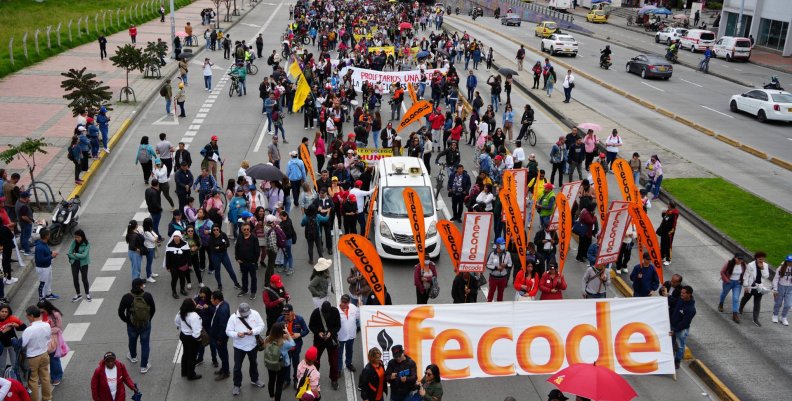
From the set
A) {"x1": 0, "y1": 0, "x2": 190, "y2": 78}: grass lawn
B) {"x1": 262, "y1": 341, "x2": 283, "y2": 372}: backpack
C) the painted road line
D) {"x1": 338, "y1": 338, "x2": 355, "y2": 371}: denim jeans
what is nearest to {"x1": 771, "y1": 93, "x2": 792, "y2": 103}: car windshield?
{"x1": 338, "y1": 338, "x2": 355, "y2": 371}: denim jeans

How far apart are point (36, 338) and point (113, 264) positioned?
19.2 ft

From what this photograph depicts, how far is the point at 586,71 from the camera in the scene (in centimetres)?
4678

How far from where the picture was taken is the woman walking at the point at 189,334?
1163cm

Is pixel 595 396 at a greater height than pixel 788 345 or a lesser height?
greater

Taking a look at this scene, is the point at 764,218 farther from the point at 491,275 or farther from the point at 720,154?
the point at 491,275

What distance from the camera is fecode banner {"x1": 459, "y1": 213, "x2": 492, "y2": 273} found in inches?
575

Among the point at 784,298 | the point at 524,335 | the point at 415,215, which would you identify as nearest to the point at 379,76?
the point at 415,215

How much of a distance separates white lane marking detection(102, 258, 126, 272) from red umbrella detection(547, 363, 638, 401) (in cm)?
1088

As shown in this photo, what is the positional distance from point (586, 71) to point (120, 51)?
27066 millimetres

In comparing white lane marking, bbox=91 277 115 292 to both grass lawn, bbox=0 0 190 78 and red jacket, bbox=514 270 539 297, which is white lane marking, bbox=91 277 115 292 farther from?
grass lawn, bbox=0 0 190 78

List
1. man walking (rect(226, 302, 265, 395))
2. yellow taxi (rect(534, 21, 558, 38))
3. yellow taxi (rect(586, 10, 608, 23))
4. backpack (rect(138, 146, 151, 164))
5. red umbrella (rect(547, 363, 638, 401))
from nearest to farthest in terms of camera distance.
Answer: red umbrella (rect(547, 363, 638, 401))
man walking (rect(226, 302, 265, 395))
backpack (rect(138, 146, 151, 164))
yellow taxi (rect(534, 21, 558, 38))
yellow taxi (rect(586, 10, 608, 23))

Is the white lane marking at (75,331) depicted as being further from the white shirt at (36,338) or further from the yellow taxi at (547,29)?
the yellow taxi at (547,29)

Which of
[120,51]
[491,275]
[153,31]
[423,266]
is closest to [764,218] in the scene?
[491,275]

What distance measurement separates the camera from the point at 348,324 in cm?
1210
